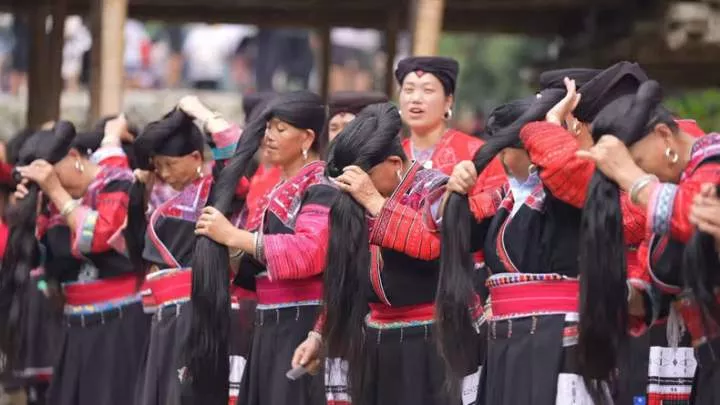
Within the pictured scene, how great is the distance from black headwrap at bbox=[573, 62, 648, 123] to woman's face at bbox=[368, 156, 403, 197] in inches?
34.8

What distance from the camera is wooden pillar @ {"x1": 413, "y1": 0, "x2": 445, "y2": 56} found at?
446 inches

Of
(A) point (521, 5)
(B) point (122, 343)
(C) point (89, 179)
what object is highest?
(A) point (521, 5)

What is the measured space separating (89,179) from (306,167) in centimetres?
199

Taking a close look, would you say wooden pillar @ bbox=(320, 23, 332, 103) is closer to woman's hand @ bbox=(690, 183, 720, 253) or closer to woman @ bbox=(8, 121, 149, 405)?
woman @ bbox=(8, 121, 149, 405)

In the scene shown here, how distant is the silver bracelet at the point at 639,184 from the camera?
5312mm

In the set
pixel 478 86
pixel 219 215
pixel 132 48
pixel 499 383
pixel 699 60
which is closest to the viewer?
pixel 499 383

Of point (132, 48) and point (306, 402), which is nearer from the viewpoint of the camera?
point (306, 402)

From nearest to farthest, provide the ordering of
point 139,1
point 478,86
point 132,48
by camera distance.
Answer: point 139,1 → point 132,48 → point 478,86

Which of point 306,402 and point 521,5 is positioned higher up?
point 521,5

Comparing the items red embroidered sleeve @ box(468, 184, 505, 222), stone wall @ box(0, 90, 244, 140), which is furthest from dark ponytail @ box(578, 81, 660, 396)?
stone wall @ box(0, 90, 244, 140)

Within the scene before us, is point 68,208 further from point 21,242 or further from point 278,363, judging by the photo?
point 278,363

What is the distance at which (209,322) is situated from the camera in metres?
6.92

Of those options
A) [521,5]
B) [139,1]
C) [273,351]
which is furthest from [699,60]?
[273,351]

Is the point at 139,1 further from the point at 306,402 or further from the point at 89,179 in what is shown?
the point at 306,402
